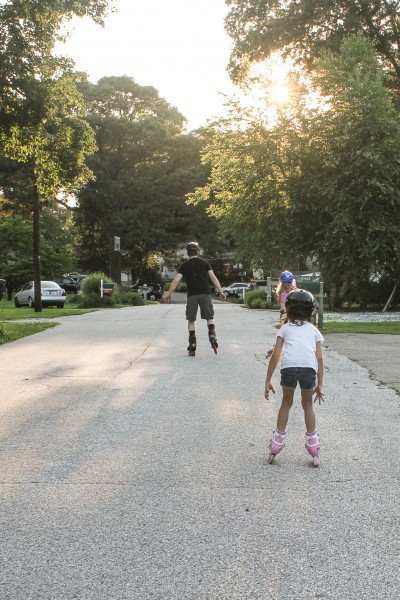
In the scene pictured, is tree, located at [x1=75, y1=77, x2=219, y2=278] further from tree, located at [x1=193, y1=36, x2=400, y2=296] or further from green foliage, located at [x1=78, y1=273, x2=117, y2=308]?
tree, located at [x1=193, y1=36, x2=400, y2=296]

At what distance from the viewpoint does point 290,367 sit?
5270 millimetres

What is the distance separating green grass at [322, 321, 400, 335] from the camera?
56.7 feet

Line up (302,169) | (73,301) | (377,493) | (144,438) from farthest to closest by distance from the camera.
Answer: (73,301)
(302,169)
(144,438)
(377,493)

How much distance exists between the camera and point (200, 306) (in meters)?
12.5

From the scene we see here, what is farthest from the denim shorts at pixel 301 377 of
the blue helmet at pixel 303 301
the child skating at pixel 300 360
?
the blue helmet at pixel 303 301

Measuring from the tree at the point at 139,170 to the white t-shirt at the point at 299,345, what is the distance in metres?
52.1

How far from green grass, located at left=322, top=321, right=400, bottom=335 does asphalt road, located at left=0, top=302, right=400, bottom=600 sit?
322 inches

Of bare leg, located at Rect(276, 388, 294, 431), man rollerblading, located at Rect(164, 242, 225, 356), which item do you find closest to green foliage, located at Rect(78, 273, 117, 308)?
man rollerblading, located at Rect(164, 242, 225, 356)

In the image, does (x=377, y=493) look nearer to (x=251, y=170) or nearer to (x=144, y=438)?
(x=144, y=438)

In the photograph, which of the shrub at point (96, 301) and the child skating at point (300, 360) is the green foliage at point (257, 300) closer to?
the shrub at point (96, 301)

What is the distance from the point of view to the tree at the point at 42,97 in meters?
15.4

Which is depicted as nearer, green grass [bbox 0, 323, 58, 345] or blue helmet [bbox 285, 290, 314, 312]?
blue helmet [bbox 285, 290, 314, 312]

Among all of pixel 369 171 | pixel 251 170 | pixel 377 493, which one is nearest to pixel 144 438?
pixel 377 493

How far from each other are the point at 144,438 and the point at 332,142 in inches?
884
